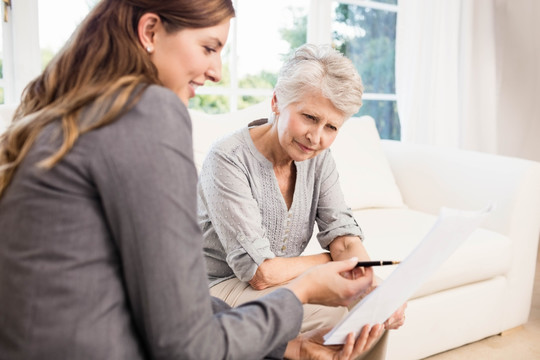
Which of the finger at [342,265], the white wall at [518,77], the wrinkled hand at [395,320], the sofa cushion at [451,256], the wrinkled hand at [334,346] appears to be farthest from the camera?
the white wall at [518,77]

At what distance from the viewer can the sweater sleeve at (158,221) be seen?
0.66 meters

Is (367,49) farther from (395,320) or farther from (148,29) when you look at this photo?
(148,29)

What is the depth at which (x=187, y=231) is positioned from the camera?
70 centimetres

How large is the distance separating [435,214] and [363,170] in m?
0.41

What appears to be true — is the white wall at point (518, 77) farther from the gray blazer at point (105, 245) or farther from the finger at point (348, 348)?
the gray blazer at point (105, 245)

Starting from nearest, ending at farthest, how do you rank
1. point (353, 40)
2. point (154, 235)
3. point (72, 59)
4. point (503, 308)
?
point (154, 235)
point (72, 59)
point (503, 308)
point (353, 40)

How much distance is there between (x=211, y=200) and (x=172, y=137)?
71 cm

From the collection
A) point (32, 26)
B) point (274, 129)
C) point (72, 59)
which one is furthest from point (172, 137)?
point (32, 26)

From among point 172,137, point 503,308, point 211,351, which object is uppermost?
point 172,137

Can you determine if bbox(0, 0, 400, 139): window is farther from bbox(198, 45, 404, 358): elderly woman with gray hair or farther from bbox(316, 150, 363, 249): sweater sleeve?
bbox(316, 150, 363, 249): sweater sleeve

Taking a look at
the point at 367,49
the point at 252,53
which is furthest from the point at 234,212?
the point at 367,49

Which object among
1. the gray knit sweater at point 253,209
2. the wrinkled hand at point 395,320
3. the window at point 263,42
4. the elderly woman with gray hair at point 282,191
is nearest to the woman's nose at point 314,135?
the elderly woman with gray hair at point 282,191

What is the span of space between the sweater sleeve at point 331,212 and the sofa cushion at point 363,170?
0.85 metres

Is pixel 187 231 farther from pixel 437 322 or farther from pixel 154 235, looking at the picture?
pixel 437 322
